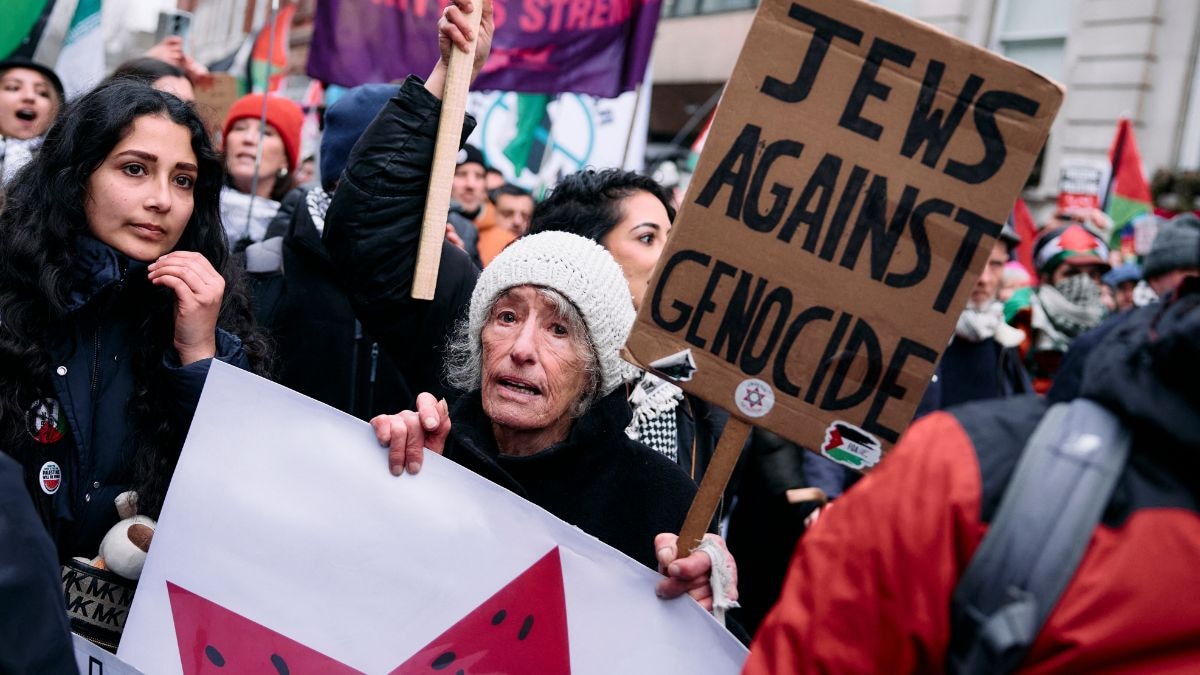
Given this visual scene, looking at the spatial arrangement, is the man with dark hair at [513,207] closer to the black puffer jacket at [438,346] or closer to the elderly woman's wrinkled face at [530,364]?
the black puffer jacket at [438,346]

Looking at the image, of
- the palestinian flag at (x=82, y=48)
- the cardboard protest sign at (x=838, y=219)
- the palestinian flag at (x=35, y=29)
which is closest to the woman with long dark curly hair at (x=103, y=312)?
the cardboard protest sign at (x=838, y=219)

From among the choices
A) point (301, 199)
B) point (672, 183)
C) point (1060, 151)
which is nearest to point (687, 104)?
point (1060, 151)

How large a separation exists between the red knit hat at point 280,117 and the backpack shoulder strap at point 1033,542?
434 cm

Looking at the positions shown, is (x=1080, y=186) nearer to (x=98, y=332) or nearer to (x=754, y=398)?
(x=754, y=398)

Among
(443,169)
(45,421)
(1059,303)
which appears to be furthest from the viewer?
(1059,303)

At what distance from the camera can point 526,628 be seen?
212 centimetres

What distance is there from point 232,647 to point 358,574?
253 millimetres

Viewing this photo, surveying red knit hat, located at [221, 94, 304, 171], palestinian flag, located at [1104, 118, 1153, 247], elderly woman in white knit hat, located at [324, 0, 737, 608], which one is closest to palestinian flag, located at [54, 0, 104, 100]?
red knit hat, located at [221, 94, 304, 171]

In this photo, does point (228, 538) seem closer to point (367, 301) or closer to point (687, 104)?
point (367, 301)

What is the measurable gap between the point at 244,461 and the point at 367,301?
86 cm

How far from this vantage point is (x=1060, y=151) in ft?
45.5

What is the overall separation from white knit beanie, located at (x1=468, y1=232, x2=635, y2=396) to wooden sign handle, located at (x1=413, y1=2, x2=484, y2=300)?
16cm

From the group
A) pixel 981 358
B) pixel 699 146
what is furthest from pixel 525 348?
pixel 699 146

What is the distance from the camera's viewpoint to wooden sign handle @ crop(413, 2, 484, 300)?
2.52 m
